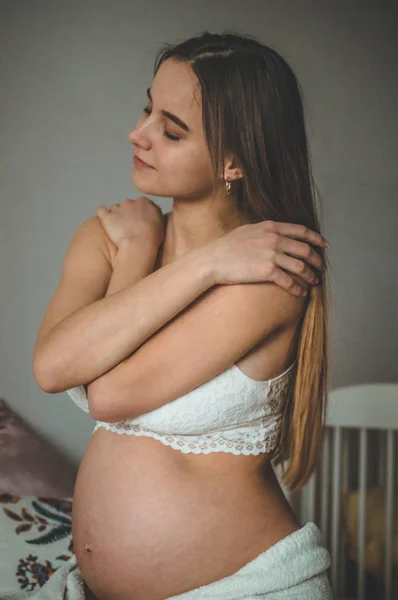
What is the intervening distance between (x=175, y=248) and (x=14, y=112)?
0.88m

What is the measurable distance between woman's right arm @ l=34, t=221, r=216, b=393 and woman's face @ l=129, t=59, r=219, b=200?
0.14 m

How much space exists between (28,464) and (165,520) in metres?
0.84

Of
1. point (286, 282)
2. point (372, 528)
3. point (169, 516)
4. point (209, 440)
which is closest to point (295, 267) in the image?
point (286, 282)

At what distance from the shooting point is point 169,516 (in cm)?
94

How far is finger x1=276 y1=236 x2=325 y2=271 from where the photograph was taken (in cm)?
96

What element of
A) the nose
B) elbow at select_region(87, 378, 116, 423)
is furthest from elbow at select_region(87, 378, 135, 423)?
the nose

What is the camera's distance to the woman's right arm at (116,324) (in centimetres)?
91

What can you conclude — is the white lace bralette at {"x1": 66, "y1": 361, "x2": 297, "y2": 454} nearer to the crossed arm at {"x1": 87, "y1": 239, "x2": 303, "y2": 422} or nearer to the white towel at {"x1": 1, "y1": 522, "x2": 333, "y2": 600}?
the crossed arm at {"x1": 87, "y1": 239, "x2": 303, "y2": 422}

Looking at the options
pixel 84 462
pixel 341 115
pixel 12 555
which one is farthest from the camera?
pixel 341 115

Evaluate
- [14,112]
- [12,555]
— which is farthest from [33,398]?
[14,112]

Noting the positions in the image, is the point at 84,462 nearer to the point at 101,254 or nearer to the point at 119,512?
the point at 119,512

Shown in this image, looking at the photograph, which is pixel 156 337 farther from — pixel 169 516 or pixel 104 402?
pixel 169 516

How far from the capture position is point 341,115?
5.91 feet

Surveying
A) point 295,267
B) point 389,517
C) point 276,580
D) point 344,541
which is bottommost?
point 344,541
